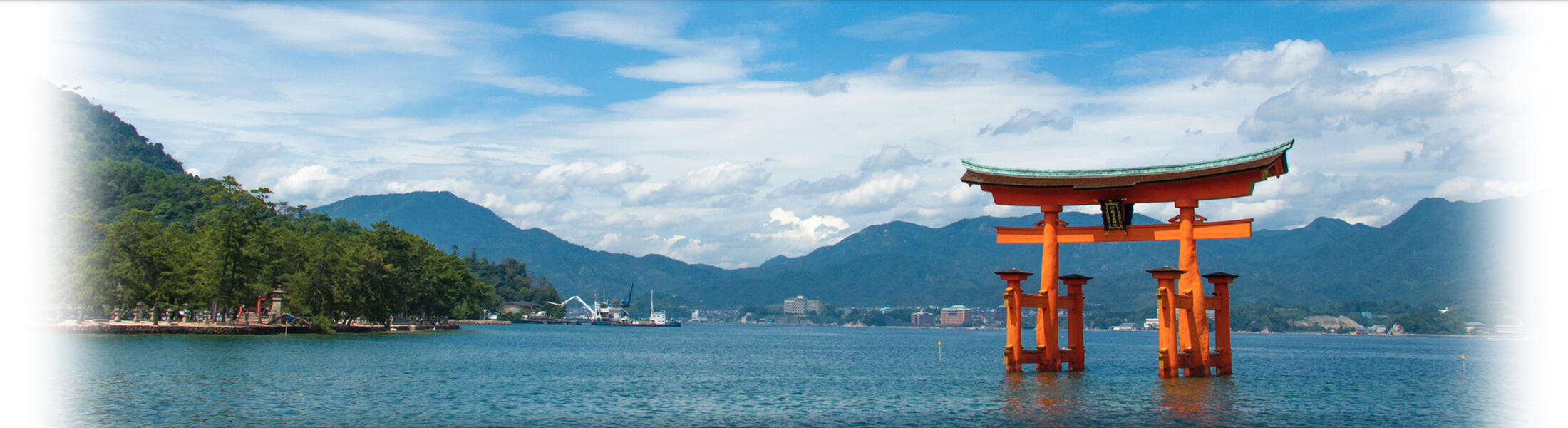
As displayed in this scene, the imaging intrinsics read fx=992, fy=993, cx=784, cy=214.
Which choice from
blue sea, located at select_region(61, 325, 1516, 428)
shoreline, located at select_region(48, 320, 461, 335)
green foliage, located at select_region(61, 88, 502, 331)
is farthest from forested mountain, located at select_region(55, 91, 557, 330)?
blue sea, located at select_region(61, 325, 1516, 428)

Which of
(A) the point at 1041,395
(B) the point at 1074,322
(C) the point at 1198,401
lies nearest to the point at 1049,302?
(B) the point at 1074,322

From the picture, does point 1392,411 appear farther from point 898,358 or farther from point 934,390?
point 898,358

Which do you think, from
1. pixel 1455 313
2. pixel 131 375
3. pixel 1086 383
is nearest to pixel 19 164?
pixel 131 375

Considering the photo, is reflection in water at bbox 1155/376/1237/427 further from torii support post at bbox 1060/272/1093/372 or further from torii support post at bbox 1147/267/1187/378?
torii support post at bbox 1060/272/1093/372

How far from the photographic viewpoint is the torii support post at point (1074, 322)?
38.6 m

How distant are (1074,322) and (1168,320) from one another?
5.87 meters

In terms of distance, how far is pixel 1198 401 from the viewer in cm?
2995

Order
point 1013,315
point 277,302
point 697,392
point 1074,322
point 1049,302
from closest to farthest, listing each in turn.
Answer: point 697,392, point 1013,315, point 1049,302, point 1074,322, point 277,302

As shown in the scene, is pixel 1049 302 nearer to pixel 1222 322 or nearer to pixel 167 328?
pixel 1222 322

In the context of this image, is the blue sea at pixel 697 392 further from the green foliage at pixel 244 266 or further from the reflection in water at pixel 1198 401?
the green foliage at pixel 244 266

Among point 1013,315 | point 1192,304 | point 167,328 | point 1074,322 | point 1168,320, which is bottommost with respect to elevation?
point 167,328

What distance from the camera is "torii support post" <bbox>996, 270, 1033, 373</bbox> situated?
35.7 metres

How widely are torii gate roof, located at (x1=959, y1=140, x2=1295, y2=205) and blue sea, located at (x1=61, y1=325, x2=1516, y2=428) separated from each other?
6.69 m

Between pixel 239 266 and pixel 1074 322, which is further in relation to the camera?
pixel 239 266
